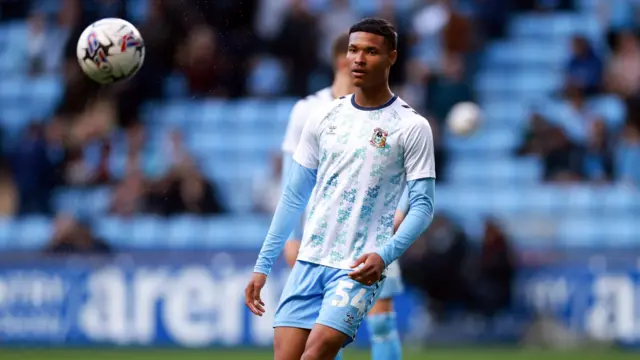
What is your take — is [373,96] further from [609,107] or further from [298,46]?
[609,107]

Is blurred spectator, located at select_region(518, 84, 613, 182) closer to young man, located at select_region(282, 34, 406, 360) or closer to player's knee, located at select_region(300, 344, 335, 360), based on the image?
young man, located at select_region(282, 34, 406, 360)

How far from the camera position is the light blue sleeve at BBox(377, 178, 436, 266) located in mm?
5406

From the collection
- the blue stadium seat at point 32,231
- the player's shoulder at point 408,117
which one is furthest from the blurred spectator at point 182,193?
the player's shoulder at point 408,117

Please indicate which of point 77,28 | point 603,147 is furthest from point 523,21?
point 77,28

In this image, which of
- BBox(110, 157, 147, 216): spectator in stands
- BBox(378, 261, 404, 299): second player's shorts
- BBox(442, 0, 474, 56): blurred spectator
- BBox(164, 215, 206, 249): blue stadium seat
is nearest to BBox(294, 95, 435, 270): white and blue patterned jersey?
BBox(378, 261, 404, 299): second player's shorts

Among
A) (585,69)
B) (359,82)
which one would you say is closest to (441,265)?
(585,69)

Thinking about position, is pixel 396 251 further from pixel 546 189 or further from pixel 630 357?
pixel 546 189

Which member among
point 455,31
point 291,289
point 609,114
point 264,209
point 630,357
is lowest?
point 630,357

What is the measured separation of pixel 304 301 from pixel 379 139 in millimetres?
855

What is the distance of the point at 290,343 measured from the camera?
5559mm

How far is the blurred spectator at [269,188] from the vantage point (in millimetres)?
14844

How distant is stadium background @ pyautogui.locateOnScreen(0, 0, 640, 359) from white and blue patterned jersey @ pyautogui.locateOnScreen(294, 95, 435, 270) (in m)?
6.54

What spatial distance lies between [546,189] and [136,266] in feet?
17.5

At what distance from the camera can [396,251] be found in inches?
213
